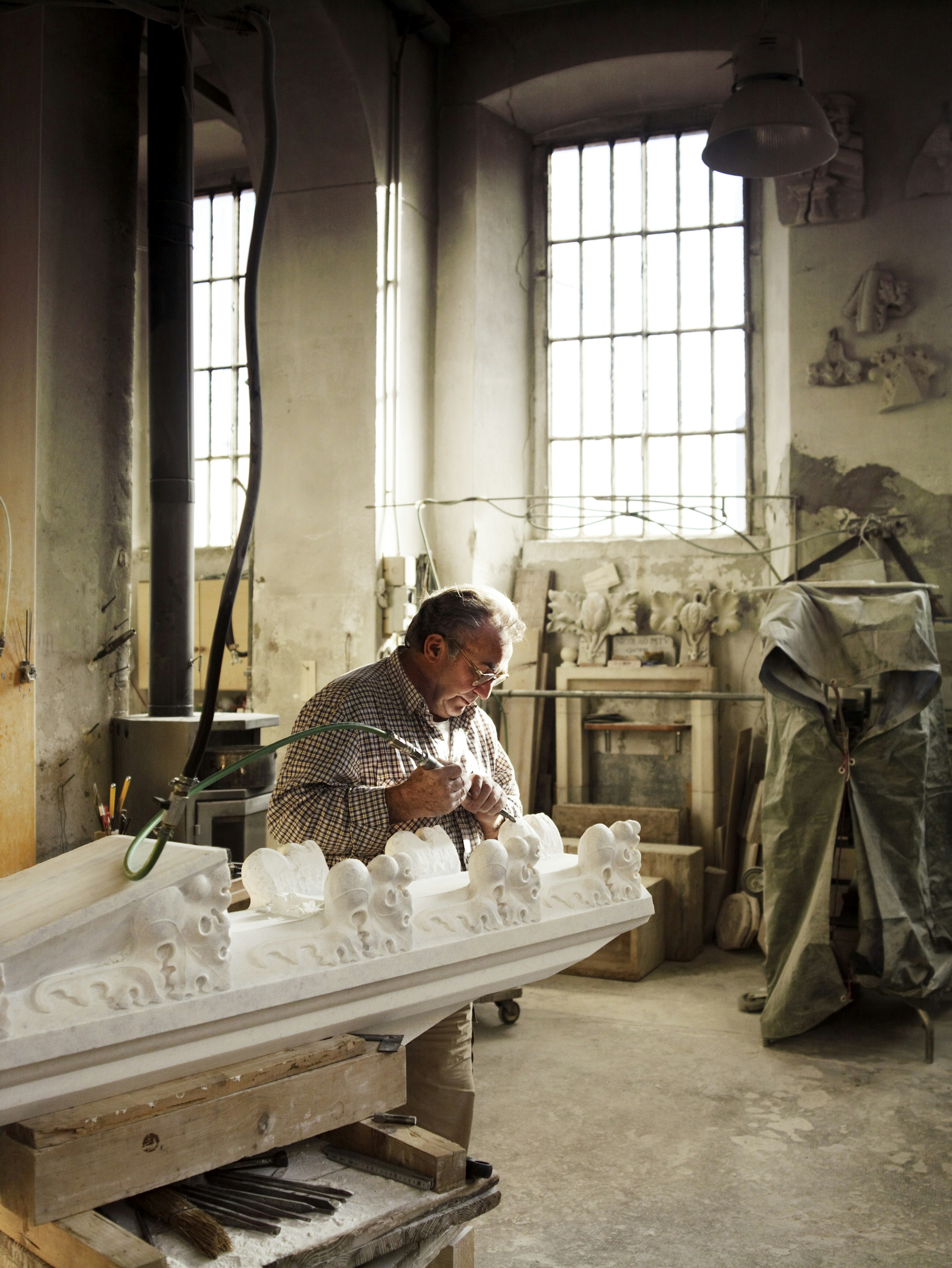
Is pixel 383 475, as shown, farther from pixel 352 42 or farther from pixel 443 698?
pixel 443 698

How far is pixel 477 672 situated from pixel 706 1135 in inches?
70.0

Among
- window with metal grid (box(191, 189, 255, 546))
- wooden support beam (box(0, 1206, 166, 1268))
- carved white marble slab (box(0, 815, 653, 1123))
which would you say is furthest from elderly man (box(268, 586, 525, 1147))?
window with metal grid (box(191, 189, 255, 546))

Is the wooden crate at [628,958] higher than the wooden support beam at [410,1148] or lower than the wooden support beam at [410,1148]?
lower

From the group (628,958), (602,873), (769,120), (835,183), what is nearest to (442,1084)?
(602,873)

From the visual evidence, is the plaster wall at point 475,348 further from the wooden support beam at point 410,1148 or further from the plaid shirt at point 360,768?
the wooden support beam at point 410,1148

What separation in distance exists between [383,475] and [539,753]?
5.81 feet

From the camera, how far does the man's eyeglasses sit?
2.84 meters

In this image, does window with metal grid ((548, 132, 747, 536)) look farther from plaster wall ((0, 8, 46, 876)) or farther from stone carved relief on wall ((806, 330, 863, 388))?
plaster wall ((0, 8, 46, 876))

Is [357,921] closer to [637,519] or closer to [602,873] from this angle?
[602,873]

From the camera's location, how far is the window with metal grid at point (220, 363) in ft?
23.5

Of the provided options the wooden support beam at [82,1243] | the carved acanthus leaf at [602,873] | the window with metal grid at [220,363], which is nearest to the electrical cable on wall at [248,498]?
the wooden support beam at [82,1243]

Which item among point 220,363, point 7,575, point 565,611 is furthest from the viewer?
point 220,363

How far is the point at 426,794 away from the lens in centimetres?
256

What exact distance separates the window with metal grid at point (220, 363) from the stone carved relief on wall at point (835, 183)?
346 cm
